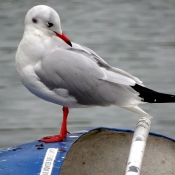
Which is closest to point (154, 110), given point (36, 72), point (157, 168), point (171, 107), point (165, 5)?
point (171, 107)

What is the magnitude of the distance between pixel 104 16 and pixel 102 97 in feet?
11.9

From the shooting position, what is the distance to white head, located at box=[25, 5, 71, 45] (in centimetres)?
193

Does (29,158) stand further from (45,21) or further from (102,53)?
(102,53)

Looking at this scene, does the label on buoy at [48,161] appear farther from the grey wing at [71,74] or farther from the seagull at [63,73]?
the grey wing at [71,74]

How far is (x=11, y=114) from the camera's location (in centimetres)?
367

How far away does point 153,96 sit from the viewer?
196cm

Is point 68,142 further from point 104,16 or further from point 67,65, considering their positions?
point 104,16

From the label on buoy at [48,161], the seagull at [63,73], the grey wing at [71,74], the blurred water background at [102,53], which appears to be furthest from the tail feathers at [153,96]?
the blurred water background at [102,53]

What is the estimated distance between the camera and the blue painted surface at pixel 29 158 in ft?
5.51

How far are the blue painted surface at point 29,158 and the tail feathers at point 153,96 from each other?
26 centimetres

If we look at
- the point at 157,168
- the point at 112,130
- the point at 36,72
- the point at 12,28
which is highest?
the point at 36,72

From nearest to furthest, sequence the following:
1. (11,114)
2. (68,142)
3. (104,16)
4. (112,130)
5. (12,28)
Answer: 1. (68,142)
2. (112,130)
3. (11,114)
4. (12,28)
5. (104,16)

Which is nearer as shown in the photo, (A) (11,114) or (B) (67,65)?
(B) (67,65)

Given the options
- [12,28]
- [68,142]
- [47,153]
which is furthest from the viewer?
[12,28]
